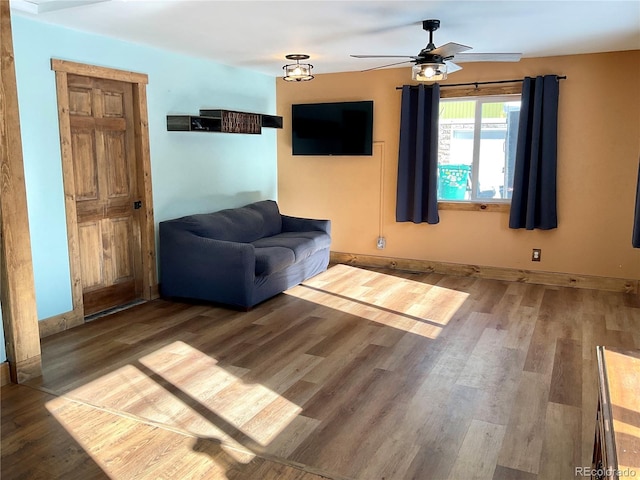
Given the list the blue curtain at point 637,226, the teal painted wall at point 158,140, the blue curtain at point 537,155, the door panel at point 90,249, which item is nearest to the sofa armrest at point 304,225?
the teal painted wall at point 158,140

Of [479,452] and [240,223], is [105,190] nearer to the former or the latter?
[240,223]

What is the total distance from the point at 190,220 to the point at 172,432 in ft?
8.77

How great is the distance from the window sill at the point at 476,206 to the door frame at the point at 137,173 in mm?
3332

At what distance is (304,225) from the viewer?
6.36 meters

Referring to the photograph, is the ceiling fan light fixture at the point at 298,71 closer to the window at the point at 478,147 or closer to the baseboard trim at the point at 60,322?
the window at the point at 478,147

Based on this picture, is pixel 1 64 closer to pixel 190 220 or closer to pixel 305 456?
pixel 190 220

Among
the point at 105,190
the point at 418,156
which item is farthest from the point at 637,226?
the point at 105,190

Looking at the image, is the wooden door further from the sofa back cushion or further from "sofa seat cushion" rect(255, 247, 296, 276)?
"sofa seat cushion" rect(255, 247, 296, 276)

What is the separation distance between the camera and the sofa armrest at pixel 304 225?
20.6ft

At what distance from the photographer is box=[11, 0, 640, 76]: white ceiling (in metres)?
3.53

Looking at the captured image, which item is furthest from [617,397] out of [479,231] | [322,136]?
[322,136]

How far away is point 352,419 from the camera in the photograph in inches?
113

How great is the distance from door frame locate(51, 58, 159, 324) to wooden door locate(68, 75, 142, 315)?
0.06 m

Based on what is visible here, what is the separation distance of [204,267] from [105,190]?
1.11 m
